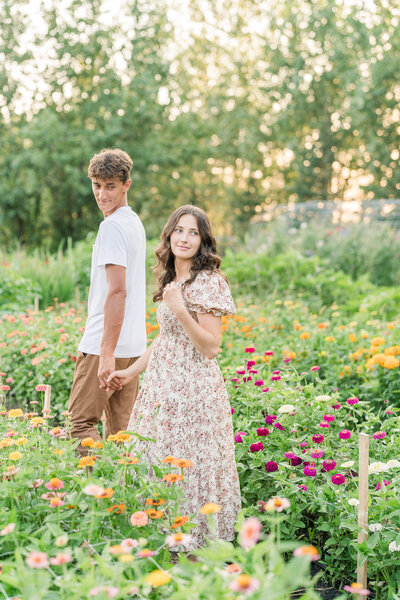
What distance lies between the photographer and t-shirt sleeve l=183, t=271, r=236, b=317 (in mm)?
2471

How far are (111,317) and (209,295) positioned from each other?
0.55 meters

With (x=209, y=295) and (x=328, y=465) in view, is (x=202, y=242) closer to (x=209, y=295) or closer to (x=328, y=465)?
(x=209, y=295)

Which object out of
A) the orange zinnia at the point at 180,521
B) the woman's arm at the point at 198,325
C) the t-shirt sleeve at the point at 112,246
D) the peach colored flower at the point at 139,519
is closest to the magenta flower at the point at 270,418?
the woman's arm at the point at 198,325

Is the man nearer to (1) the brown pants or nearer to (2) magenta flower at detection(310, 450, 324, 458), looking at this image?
(1) the brown pants

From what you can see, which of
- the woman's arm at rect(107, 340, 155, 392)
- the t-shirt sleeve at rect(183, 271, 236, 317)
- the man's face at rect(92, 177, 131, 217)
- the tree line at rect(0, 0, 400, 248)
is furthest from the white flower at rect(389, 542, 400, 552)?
the tree line at rect(0, 0, 400, 248)

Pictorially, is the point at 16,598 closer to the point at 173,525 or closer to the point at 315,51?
the point at 173,525

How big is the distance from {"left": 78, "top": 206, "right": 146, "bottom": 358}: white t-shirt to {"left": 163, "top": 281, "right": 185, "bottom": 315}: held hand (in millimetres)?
438

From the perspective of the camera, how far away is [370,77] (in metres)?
18.2

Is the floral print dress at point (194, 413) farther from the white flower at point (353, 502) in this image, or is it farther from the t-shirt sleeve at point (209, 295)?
the white flower at point (353, 502)

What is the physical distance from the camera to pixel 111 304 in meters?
2.79

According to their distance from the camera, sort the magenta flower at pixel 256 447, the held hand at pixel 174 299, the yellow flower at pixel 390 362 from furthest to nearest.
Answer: the yellow flower at pixel 390 362 < the magenta flower at pixel 256 447 < the held hand at pixel 174 299

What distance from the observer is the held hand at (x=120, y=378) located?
109 inches

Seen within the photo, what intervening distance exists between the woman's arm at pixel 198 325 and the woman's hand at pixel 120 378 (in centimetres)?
47

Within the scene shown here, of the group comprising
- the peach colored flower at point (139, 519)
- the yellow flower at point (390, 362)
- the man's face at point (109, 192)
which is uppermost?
the man's face at point (109, 192)
